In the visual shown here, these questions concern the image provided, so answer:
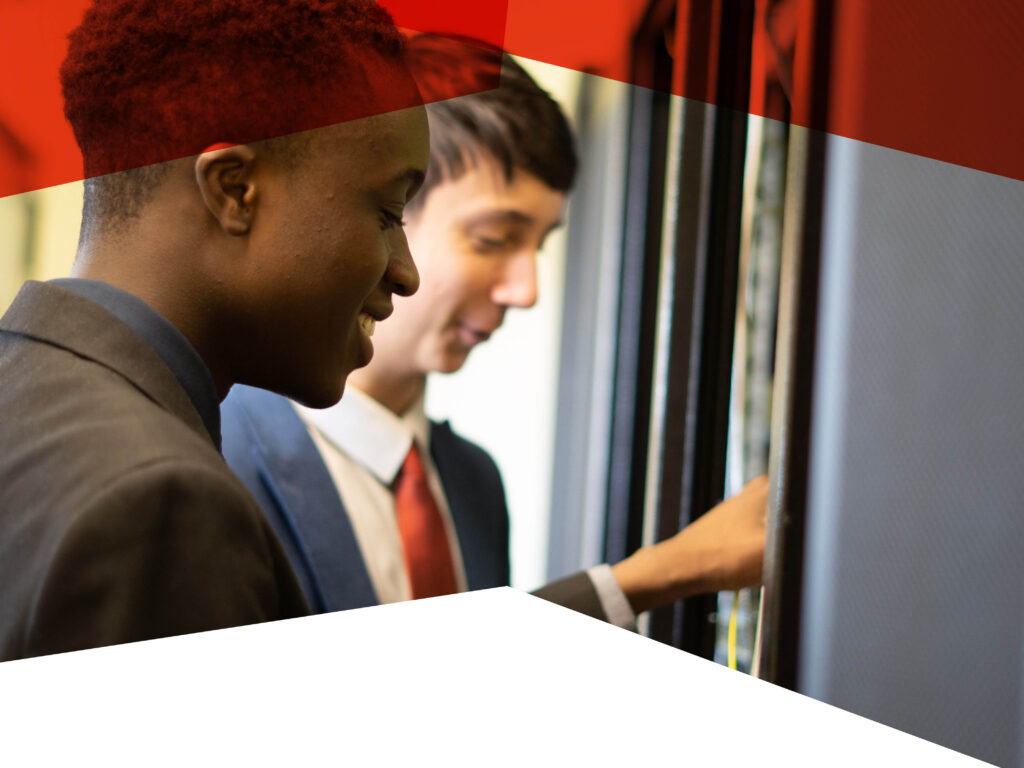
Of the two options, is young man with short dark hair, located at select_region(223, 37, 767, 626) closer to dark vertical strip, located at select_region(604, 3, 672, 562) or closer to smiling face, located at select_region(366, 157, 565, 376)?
smiling face, located at select_region(366, 157, 565, 376)

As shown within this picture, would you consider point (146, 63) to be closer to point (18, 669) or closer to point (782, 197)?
point (18, 669)

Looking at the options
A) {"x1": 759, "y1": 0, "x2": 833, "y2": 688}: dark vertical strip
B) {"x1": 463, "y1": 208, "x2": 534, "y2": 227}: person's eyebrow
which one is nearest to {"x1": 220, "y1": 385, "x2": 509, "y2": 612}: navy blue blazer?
{"x1": 463, "y1": 208, "x2": 534, "y2": 227}: person's eyebrow

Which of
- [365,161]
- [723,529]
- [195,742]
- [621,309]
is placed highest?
[365,161]

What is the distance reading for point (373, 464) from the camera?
2436 mm

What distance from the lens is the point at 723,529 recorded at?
2.52 m

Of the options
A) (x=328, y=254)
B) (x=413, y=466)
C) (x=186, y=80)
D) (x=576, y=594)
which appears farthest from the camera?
(x=576, y=594)

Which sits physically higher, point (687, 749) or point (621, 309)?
point (621, 309)

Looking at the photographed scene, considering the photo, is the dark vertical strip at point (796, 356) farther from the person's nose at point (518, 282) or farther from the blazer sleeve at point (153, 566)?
the blazer sleeve at point (153, 566)

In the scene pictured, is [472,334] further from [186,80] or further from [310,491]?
[186,80]

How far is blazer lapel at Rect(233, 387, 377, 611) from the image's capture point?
2.26m

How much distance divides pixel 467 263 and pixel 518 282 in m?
0.15

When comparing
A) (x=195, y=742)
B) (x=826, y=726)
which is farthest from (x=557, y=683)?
(x=195, y=742)

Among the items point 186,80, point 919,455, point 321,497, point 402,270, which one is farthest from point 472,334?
point 919,455

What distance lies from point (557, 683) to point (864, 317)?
1.00 meters
